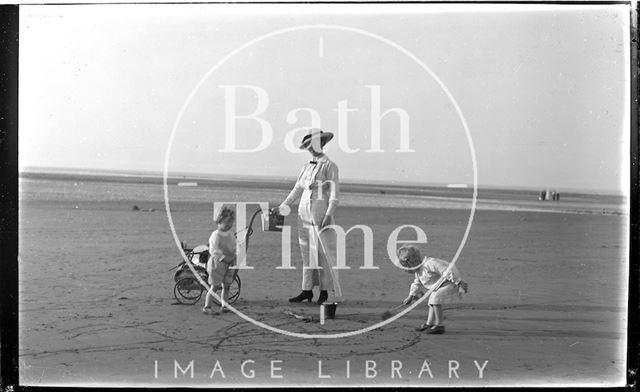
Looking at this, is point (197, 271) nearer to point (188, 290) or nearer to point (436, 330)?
point (188, 290)

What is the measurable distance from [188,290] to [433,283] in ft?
5.01

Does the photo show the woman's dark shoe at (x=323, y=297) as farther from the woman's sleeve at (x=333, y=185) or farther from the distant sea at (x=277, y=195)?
the distant sea at (x=277, y=195)

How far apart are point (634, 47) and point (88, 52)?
9.40 feet

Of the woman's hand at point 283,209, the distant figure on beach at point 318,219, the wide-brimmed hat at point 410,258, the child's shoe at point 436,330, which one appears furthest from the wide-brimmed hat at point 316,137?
the child's shoe at point 436,330

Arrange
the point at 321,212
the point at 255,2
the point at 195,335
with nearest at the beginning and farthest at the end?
1. the point at 255,2
2. the point at 195,335
3. the point at 321,212

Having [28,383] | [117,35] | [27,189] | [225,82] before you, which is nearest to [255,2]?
[225,82]

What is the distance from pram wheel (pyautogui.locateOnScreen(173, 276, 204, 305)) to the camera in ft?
13.4

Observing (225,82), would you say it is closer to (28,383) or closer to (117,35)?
(117,35)

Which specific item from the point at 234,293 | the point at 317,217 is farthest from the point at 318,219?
the point at 234,293

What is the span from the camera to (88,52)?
3.49 meters

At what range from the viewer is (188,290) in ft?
13.6

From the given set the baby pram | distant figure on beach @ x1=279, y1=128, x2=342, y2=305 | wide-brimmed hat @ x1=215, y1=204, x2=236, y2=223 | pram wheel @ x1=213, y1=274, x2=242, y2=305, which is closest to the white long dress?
distant figure on beach @ x1=279, y1=128, x2=342, y2=305

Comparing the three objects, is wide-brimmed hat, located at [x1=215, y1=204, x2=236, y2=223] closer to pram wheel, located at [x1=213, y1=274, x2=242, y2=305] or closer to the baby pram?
the baby pram

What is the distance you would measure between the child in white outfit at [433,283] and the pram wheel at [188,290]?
129 centimetres
